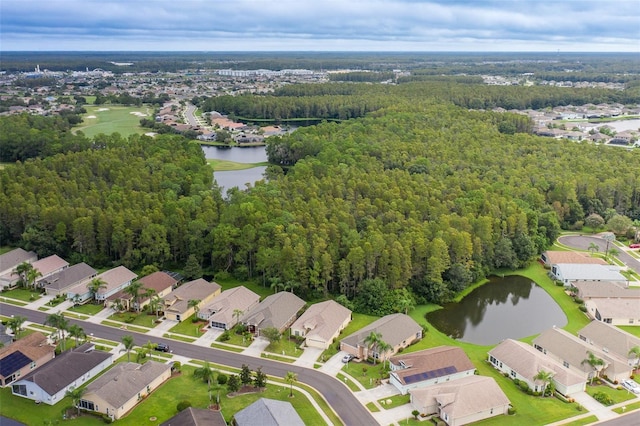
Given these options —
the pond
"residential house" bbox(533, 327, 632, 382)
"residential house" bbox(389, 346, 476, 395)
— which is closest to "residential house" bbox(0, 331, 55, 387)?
"residential house" bbox(389, 346, 476, 395)

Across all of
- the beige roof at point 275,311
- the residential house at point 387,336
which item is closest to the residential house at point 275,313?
the beige roof at point 275,311

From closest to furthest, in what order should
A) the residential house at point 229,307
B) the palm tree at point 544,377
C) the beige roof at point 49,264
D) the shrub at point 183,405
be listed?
1. the shrub at point 183,405
2. the palm tree at point 544,377
3. the residential house at point 229,307
4. the beige roof at point 49,264

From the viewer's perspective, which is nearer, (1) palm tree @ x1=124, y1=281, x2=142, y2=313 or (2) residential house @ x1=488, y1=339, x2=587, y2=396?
(2) residential house @ x1=488, y1=339, x2=587, y2=396

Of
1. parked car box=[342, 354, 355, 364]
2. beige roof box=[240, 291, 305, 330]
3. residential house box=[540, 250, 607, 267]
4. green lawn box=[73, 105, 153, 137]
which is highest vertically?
green lawn box=[73, 105, 153, 137]

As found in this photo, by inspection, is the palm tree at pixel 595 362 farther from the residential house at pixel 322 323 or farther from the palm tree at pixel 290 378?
the palm tree at pixel 290 378

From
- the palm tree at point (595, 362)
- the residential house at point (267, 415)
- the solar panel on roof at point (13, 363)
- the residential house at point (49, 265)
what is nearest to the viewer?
the residential house at point (267, 415)

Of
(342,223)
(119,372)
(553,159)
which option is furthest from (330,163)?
(119,372)

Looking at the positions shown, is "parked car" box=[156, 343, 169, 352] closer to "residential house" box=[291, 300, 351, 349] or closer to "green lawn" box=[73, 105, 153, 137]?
"residential house" box=[291, 300, 351, 349]
